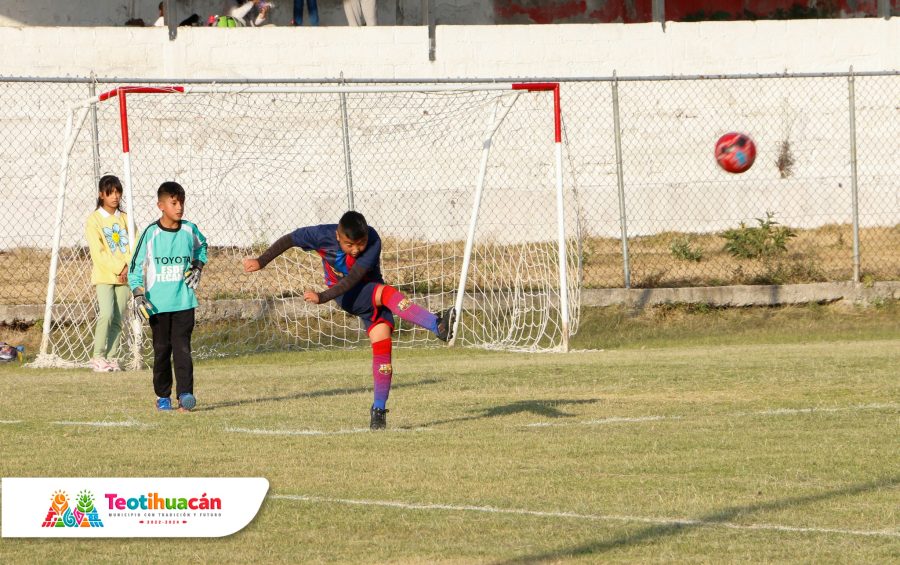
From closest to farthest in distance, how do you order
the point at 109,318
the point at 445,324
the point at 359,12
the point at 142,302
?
the point at 445,324, the point at 142,302, the point at 109,318, the point at 359,12

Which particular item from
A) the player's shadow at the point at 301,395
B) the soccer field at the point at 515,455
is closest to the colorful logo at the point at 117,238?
the soccer field at the point at 515,455

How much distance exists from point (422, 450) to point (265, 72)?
515 inches

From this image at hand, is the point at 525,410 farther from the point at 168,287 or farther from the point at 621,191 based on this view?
the point at 621,191

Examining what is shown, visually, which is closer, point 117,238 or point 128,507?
point 128,507

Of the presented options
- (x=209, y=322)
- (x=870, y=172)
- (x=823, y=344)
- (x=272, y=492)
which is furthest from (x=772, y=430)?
(x=870, y=172)

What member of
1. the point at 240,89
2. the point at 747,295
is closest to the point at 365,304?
the point at 240,89

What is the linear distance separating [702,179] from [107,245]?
1045 centimetres

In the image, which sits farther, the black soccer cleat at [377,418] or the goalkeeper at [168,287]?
the goalkeeper at [168,287]

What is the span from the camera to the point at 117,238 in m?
13.9

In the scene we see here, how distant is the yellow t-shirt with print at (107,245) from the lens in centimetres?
1386

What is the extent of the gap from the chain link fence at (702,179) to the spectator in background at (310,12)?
12.1 feet

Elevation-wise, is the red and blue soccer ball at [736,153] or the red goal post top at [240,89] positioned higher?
the red goal post top at [240,89]

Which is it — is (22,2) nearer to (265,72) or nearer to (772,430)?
(265,72)

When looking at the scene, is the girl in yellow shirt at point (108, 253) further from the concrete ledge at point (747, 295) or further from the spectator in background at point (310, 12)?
the spectator in background at point (310, 12)
